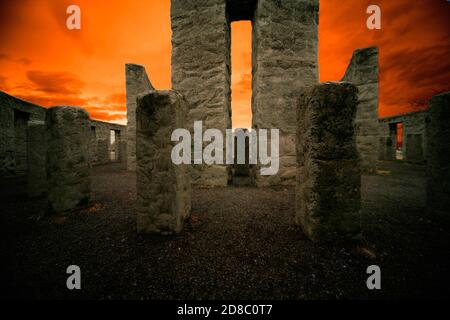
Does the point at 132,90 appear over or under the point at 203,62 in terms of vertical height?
over

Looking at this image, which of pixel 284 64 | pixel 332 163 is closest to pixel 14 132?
pixel 284 64

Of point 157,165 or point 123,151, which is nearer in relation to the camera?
point 157,165

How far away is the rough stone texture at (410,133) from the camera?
10.2 metres

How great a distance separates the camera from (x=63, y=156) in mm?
2891

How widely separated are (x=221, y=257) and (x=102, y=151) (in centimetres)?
1357

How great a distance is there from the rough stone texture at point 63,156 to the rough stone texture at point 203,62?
258cm

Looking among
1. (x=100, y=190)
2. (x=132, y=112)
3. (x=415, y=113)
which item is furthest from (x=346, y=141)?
(x=415, y=113)

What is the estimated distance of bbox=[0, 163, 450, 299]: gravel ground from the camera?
141 centimetres

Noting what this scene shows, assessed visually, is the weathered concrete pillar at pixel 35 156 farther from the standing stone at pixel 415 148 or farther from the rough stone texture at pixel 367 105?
the standing stone at pixel 415 148

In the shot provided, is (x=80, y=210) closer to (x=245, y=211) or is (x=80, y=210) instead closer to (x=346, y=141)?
(x=245, y=211)

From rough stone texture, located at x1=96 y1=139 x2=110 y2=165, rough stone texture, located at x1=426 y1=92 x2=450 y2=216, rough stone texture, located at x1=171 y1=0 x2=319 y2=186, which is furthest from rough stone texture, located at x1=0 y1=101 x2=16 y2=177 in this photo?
rough stone texture, located at x1=426 y1=92 x2=450 y2=216

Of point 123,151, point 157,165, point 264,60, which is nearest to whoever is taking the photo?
point 157,165

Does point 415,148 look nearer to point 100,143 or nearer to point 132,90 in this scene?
point 132,90

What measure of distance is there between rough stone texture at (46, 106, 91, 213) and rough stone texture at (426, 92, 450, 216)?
5762mm
